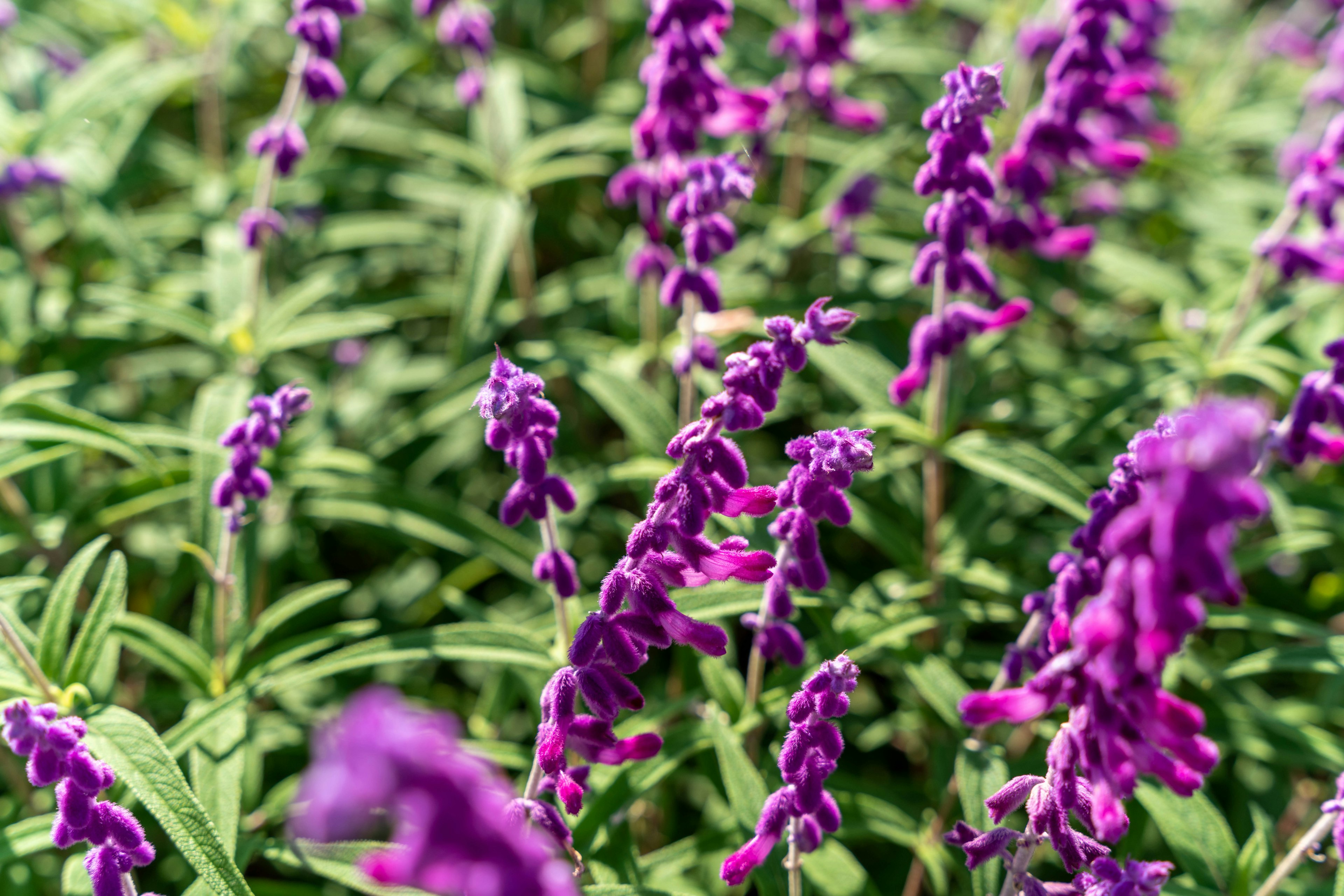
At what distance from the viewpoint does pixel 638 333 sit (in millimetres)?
5121

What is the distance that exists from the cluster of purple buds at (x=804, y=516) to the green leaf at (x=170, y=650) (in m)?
2.03

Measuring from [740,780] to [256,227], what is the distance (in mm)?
3114

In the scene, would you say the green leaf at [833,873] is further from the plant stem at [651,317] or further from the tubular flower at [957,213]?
the plant stem at [651,317]

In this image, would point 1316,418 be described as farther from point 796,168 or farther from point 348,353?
point 348,353

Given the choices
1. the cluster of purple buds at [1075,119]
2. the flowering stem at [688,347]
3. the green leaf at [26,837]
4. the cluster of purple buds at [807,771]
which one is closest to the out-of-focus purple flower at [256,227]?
the flowering stem at [688,347]

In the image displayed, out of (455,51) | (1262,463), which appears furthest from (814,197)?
(1262,463)

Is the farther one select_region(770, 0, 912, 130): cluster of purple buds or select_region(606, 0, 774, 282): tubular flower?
select_region(770, 0, 912, 130): cluster of purple buds

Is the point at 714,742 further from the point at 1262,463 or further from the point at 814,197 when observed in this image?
the point at 814,197

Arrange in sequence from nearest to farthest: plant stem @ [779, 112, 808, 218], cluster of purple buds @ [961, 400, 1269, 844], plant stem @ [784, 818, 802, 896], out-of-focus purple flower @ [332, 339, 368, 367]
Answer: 1. cluster of purple buds @ [961, 400, 1269, 844]
2. plant stem @ [784, 818, 802, 896]
3. plant stem @ [779, 112, 808, 218]
4. out-of-focus purple flower @ [332, 339, 368, 367]

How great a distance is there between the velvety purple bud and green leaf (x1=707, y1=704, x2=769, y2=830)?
307cm

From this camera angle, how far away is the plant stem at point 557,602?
10.4 feet

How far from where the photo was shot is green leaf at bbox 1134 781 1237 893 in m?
3.20

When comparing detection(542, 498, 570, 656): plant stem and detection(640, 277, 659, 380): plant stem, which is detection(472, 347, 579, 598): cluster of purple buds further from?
detection(640, 277, 659, 380): plant stem

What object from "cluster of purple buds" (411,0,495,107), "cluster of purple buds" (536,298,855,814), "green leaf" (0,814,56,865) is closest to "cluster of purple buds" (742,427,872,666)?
"cluster of purple buds" (536,298,855,814)
